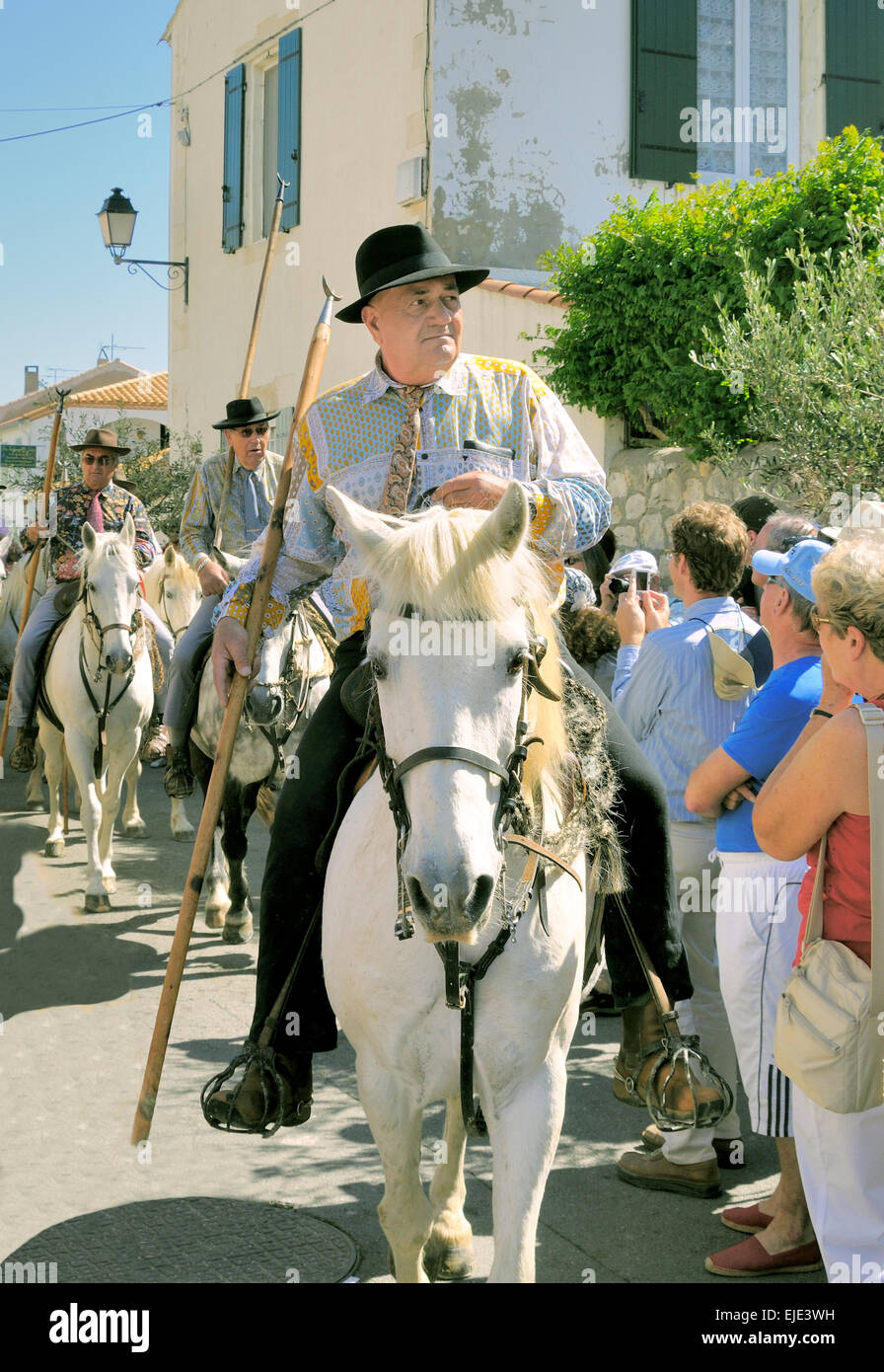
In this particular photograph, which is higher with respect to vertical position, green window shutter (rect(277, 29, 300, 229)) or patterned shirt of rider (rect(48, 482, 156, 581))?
green window shutter (rect(277, 29, 300, 229))

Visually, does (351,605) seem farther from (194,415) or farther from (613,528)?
(194,415)

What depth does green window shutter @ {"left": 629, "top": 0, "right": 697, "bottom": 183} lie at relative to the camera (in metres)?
15.1

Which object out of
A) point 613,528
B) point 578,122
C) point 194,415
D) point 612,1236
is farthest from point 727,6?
point 612,1236

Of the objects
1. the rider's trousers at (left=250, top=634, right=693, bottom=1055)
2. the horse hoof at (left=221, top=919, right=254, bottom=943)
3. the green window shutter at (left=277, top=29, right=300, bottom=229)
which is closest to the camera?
the rider's trousers at (left=250, top=634, right=693, bottom=1055)

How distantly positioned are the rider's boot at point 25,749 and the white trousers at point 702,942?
642 cm

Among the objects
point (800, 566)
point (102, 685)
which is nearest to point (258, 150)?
point (102, 685)

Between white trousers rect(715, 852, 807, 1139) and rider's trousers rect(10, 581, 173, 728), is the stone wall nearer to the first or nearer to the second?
rider's trousers rect(10, 581, 173, 728)

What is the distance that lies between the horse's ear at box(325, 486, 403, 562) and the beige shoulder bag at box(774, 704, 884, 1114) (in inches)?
47.0

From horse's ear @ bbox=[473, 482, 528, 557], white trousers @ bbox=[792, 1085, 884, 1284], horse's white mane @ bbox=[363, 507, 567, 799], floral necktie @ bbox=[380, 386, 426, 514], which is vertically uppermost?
floral necktie @ bbox=[380, 386, 426, 514]

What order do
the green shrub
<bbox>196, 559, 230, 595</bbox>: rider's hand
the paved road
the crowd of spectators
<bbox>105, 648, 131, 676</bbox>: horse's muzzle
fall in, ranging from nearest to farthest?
the crowd of spectators < the paved road < <bbox>196, 559, 230, 595</bbox>: rider's hand < <bbox>105, 648, 131, 676</bbox>: horse's muzzle < the green shrub

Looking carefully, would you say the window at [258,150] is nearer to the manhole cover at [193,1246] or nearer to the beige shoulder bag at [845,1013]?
the manhole cover at [193,1246]

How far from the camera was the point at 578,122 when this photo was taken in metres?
15.1

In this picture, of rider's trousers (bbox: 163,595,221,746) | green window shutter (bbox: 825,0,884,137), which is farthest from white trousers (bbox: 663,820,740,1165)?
green window shutter (bbox: 825,0,884,137)

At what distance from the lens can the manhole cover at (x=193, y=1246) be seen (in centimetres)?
392
